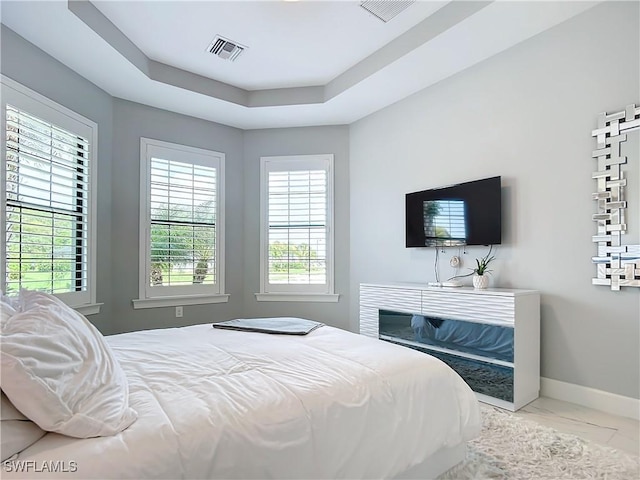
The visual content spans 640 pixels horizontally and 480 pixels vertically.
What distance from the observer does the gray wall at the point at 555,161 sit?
251cm

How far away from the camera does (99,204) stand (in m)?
3.69

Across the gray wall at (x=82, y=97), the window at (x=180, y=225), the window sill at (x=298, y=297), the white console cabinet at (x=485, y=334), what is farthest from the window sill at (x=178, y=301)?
the white console cabinet at (x=485, y=334)

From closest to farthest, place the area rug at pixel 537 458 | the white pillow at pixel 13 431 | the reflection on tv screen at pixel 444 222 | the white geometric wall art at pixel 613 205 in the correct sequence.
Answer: the white pillow at pixel 13 431
the area rug at pixel 537 458
the white geometric wall art at pixel 613 205
the reflection on tv screen at pixel 444 222

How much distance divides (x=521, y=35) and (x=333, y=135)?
7.42 ft

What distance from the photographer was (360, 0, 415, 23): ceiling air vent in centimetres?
273

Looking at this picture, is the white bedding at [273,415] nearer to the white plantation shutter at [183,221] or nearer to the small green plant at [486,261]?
the small green plant at [486,261]

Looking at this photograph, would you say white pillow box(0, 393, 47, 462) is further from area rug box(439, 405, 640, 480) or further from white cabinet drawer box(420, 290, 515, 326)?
white cabinet drawer box(420, 290, 515, 326)

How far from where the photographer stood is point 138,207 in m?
4.06

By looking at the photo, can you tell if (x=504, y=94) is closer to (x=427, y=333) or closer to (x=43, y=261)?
(x=427, y=333)

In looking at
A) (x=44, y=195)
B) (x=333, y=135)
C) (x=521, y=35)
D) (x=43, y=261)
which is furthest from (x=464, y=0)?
(x=43, y=261)

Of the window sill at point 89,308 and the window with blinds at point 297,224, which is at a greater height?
the window with blinds at point 297,224

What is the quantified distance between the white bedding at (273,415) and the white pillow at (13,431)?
25 mm

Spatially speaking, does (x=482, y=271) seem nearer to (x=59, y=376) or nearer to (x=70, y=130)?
(x=59, y=376)

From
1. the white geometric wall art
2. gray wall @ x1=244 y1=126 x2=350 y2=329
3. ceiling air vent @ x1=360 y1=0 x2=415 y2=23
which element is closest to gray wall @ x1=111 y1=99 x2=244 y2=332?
gray wall @ x1=244 y1=126 x2=350 y2=329
